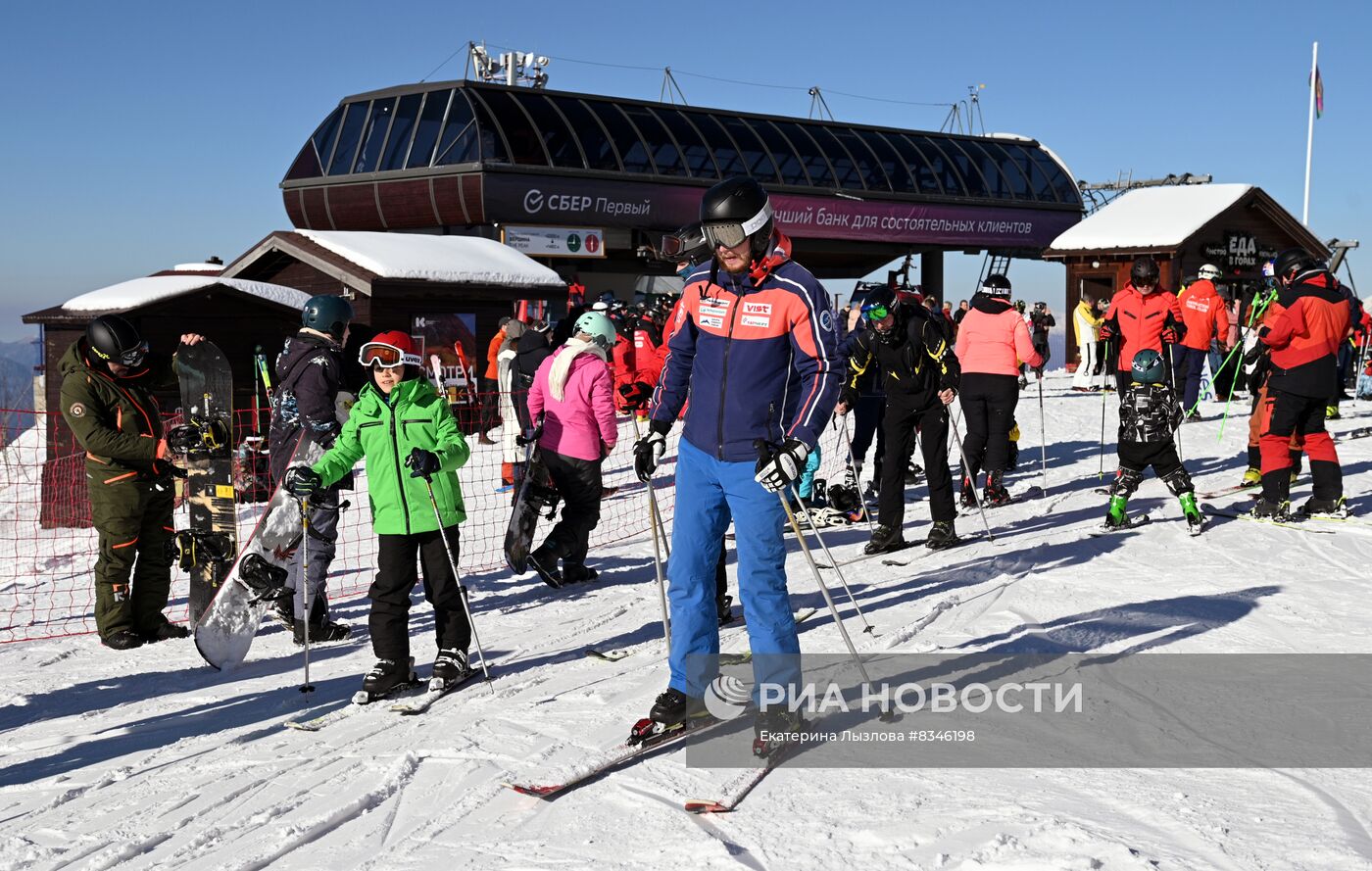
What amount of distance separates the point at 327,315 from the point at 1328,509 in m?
7.32

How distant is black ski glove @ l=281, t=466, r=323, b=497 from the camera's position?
5332mm

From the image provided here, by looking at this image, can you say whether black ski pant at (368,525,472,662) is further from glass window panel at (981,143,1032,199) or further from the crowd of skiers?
glass window panel at (981,143,1032,199)

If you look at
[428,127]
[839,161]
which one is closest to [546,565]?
[428,127]

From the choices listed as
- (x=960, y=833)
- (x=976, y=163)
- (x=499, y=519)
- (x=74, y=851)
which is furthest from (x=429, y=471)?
(x=976, y=163)

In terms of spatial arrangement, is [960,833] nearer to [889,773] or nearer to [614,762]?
Result: [889,773]

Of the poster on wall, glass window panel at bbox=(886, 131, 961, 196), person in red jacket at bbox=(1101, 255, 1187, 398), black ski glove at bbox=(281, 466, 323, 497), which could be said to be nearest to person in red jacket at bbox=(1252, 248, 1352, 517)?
person in red jacket at bbox=(1101, 255, 1187, 398)

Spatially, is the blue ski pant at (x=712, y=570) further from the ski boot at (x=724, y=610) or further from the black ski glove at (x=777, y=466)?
the ski boot at (x=724, y=610)

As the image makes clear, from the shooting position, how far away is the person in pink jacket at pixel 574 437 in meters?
8.06

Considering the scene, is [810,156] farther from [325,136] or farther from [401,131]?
[325,136]

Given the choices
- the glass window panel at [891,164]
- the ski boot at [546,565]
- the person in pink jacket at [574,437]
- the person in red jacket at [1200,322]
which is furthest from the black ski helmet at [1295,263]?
the glass window panel at [891,164]

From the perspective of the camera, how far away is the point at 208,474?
7184 millimetres

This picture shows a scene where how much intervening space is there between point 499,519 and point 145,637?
4.75 meters

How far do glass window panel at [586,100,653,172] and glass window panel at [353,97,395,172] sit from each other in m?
4.70

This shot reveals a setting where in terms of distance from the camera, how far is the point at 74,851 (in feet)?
12.4
